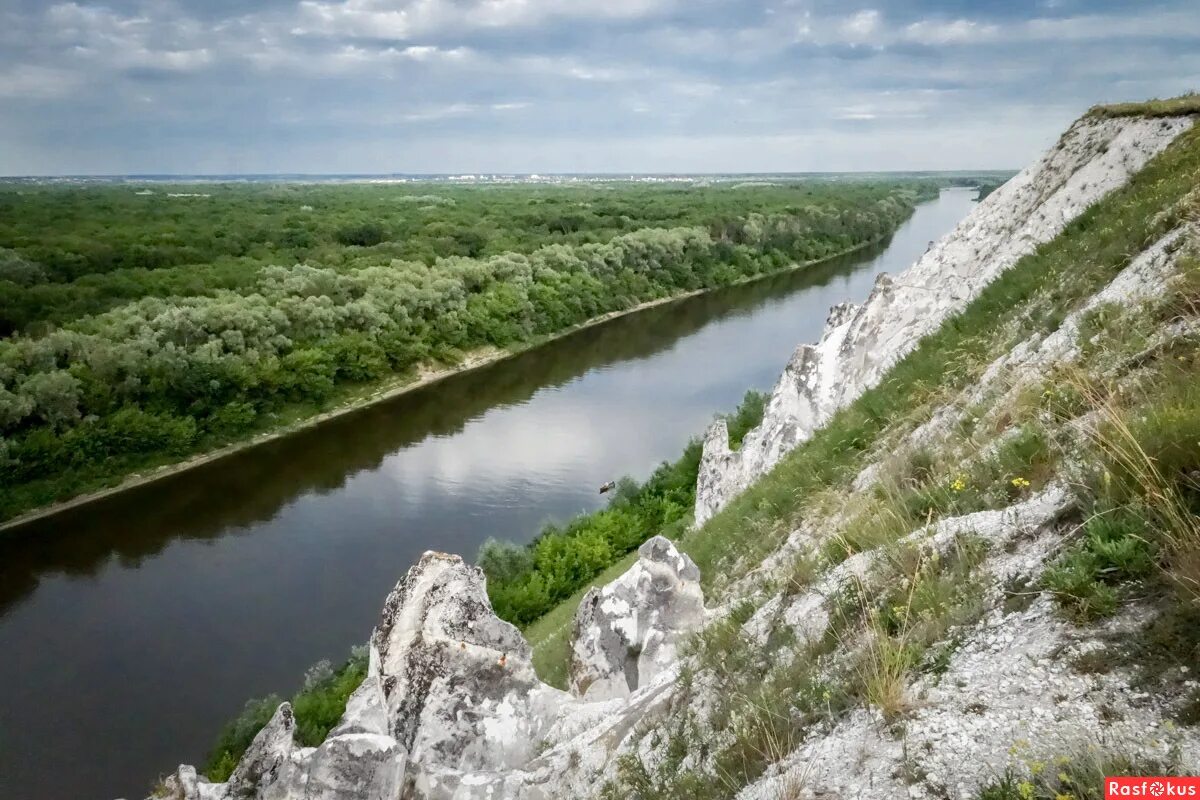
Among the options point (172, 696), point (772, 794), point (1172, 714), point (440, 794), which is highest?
point (1172, 714)

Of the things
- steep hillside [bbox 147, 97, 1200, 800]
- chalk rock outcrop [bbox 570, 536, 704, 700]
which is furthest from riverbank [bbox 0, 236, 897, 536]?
chalk rock outcrop [bbox 570, 536, 704, 700]

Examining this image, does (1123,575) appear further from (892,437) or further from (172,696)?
(172,696)

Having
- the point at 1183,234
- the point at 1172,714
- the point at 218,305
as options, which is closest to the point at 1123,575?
the point at 1172,714

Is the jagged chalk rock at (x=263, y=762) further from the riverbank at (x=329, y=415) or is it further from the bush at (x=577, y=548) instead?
the riverbank at (x=329, y=415)

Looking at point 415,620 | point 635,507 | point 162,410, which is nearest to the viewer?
point 415,620

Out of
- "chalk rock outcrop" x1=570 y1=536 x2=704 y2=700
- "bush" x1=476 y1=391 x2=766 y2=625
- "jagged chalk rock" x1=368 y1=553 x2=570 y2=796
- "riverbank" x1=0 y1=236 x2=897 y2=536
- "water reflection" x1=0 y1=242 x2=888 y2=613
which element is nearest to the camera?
"jagged chalk rock" x1=368 y1=553 x2=570 y2=796

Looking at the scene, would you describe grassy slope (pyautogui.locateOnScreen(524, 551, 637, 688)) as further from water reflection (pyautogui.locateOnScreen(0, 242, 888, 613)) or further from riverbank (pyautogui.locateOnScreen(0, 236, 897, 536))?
riverbank (pyautogui.locateOnScreen(0, 236, 897, 536))
